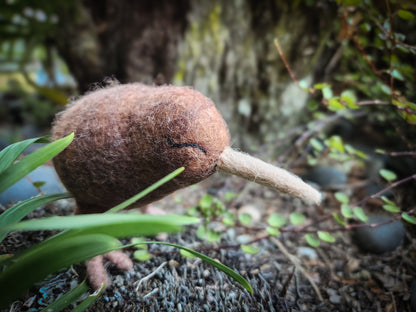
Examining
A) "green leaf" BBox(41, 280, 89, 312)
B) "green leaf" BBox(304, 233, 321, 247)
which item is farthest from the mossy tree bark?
"green leaf" BBox(41, 280, 89, 312)

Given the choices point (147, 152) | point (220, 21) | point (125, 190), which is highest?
point (220, 21)

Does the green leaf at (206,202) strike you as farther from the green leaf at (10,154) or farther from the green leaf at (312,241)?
the green leaf at (10,154)

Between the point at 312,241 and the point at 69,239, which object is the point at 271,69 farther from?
the point at 69,239

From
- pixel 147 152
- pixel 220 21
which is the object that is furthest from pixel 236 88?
pixel 147 152

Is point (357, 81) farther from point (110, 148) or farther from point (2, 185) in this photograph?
point (2, 185)

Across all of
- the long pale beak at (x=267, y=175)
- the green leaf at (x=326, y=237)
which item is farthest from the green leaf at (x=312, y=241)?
the long pale beak at (x=267, y=175)

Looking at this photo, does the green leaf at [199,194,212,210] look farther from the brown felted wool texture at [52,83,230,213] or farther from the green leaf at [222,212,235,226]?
the brown felted wool texture at [52,83,230,213]
